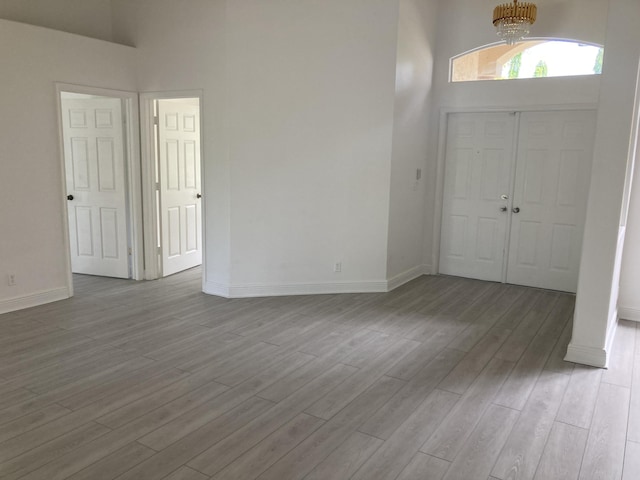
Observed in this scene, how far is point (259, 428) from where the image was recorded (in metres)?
2.81

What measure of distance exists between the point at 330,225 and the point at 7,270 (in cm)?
316

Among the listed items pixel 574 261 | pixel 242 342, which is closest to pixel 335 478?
pixel 242 342

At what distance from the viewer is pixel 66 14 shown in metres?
5.26

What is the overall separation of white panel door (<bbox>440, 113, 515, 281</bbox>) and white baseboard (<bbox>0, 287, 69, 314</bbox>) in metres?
4.48

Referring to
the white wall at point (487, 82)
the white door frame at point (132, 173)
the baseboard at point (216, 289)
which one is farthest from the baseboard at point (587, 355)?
the white door frame at point (132, 173)

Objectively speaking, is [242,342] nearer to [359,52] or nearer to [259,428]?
[259,428]

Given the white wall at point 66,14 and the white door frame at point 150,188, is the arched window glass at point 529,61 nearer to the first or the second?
the white door frame at point 150,188

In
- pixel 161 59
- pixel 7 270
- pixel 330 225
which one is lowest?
pixel 7 270

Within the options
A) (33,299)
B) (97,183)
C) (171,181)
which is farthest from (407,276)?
(33,299)

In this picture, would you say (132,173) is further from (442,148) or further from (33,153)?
(442,148)

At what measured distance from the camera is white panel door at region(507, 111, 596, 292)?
17.8ft

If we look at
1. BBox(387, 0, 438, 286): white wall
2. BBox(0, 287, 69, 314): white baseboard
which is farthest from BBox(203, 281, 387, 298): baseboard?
BBox(0, 287, 69, 314): white baseboard

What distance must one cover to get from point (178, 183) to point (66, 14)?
6.99ft

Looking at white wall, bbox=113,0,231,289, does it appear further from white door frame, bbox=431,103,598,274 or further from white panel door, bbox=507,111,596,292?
white panel door, bbox=507,111,596,292
